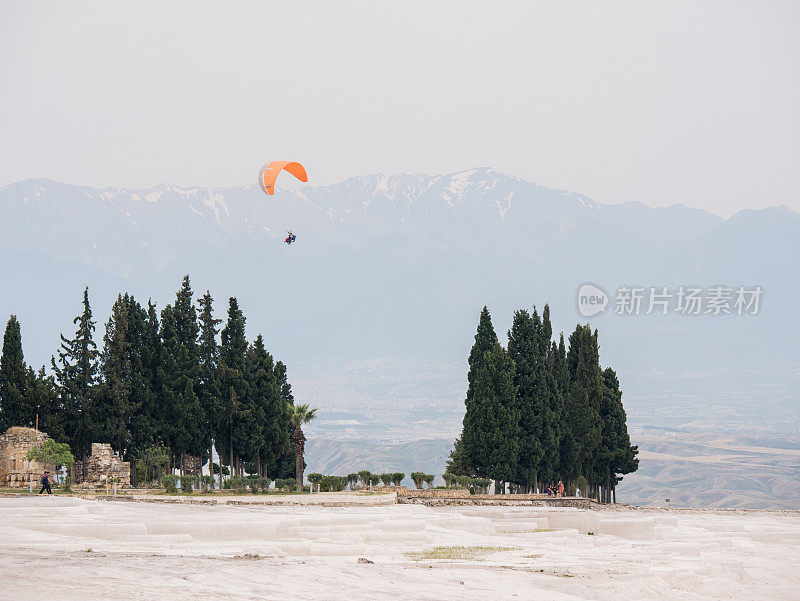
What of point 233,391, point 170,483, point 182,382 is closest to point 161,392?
point 182,382

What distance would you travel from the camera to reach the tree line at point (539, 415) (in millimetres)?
66812

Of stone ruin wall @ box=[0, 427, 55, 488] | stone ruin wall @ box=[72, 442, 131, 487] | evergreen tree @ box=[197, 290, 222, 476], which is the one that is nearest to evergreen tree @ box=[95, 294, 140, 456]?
stone ruin wall @ box=[72, 442, 131, 487]

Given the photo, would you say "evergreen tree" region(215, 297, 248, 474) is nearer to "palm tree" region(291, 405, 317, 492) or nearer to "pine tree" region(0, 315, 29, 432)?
"palm tree" region(291, 405, 317, 492)

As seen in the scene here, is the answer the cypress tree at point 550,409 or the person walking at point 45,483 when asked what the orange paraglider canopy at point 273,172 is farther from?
the person walking at point 45,483

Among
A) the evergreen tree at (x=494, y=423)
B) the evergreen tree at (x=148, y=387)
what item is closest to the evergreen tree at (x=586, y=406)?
the evergreen tree at (x=494, y=423)

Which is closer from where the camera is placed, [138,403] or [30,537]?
[30,537]

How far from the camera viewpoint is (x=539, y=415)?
68.2 metres

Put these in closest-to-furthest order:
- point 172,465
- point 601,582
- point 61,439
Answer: point 601,582 < point 61,439 < point 172,465

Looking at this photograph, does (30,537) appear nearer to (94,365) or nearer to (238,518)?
(238,518)

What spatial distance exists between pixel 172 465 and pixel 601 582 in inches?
1665

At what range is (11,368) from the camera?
59.4 metres

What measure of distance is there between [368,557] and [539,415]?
40651 mm

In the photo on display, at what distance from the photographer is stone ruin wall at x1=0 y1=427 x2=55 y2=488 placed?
53.5 metres

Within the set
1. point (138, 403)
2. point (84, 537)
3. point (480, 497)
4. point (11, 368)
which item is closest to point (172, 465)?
point (138, 403)
